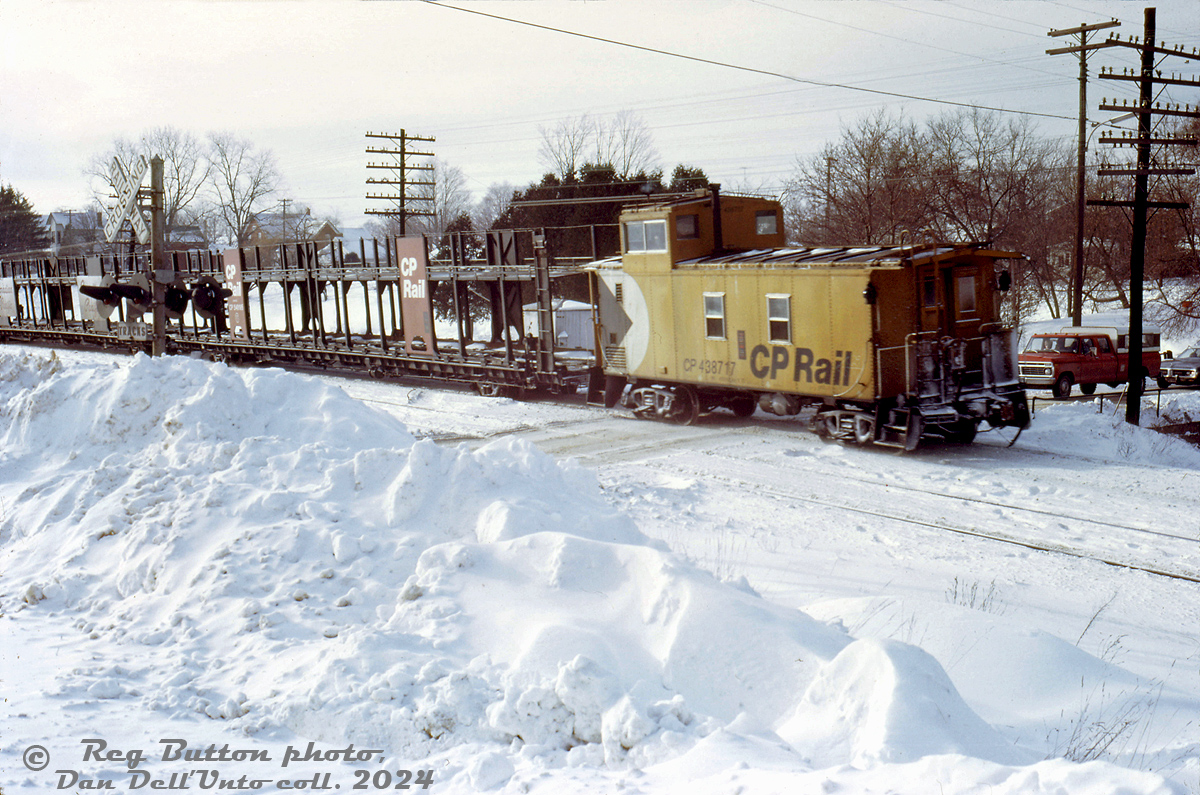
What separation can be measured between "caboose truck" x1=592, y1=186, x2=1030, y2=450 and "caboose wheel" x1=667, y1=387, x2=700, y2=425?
31 millimetres

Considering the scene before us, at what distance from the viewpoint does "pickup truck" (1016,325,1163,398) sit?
2588 cm

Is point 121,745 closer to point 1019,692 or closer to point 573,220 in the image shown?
point 1019,692

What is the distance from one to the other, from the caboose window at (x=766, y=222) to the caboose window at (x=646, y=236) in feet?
9.30

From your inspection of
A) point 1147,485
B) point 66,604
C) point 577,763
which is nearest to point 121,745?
point 577,763

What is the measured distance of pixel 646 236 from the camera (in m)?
→ 18.7

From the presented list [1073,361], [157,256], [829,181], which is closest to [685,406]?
[157,256]

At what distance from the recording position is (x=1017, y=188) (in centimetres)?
4169

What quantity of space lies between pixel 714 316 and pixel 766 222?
13.1 feet

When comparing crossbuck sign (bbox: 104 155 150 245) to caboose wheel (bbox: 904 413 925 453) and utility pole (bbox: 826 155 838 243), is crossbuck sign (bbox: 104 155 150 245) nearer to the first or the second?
caboose wheel (bbox: 904 413 925 453)

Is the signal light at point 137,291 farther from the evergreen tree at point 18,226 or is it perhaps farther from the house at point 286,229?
the evergreen tree at point 18,226

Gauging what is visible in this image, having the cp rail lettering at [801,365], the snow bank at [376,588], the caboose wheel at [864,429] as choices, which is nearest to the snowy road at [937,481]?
the caboose wheel at [864,429]

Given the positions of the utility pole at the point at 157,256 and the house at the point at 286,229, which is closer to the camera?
the utility pole at the point at 157,256

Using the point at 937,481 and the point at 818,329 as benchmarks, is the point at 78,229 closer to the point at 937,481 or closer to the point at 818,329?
the point at 818,329

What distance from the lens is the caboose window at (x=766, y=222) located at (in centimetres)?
1995
